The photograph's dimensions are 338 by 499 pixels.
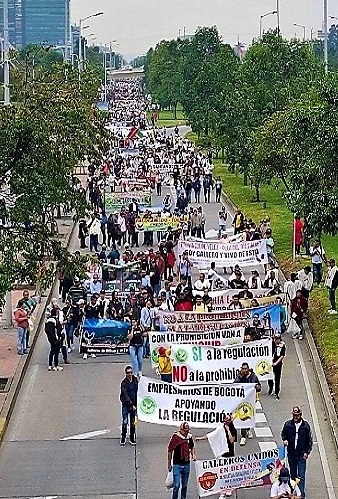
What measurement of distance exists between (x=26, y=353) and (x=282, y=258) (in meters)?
12.6

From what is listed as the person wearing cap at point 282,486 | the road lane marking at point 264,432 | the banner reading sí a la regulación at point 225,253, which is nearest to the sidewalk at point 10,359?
the banner reading sí a la regulación at point 225,253

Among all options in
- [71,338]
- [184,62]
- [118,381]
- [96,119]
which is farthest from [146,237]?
[184,62]

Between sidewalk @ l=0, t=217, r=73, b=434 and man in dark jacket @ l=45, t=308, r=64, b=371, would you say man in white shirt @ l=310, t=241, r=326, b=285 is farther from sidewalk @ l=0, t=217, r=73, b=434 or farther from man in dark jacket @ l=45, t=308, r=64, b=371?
man in dark jacket @ l=45, t=308, r=64, b=371

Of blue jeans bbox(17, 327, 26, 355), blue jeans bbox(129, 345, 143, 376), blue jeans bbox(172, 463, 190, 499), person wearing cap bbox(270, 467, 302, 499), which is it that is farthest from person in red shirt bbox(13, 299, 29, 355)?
person wearing cap bbox(270, 467, 302, 499)

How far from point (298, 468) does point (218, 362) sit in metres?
4.17

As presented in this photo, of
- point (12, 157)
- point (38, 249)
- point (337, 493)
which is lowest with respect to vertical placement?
point (337, 493)

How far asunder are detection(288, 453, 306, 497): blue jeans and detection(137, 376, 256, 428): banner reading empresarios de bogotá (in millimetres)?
1837

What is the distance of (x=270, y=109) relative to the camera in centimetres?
5522

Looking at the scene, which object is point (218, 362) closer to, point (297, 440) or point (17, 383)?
point (297, 440)

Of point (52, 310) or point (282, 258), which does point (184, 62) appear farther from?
point (52, 310)

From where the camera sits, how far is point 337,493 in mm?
16219

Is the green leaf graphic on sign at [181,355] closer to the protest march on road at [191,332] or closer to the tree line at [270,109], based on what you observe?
the protest march on road at [191,332]

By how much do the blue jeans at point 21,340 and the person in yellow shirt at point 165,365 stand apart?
4.38 meters

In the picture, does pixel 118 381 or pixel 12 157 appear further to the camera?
pixel 118 381
